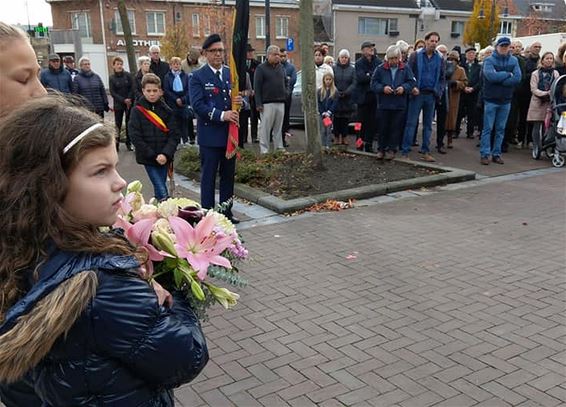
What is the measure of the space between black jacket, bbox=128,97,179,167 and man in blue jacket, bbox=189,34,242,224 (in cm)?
42

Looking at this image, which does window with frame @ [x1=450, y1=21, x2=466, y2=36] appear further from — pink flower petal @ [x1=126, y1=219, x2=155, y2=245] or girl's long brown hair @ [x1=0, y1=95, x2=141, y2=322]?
girl's long brown hair @ [x1=0, y1=95, x2=141, y2=322]

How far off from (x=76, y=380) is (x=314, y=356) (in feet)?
7.99

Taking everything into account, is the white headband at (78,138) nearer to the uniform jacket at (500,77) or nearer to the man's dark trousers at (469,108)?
the uniform jacket at (500,77)

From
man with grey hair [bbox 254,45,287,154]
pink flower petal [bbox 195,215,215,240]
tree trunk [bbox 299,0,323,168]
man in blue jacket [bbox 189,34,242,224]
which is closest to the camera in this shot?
pink flower petal [bbox 195,215,215,240]

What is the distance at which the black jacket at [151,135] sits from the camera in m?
6.66

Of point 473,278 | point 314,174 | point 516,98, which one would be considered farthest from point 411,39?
point 473,278

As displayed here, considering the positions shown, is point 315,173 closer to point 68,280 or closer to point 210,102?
A: point 210,102

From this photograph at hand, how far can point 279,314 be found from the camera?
4.36 meters

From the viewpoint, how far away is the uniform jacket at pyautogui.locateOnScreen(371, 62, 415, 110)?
31.9ft

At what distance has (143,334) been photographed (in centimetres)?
149

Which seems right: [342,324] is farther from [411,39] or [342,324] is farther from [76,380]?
[411,39]

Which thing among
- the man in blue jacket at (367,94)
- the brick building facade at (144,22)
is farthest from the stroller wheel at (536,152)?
the brick building facade at (144,22)

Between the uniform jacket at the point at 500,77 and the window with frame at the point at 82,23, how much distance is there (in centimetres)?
4929

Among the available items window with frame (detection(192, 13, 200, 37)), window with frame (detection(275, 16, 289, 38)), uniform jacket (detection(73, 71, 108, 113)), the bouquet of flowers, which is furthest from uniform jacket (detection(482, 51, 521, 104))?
window with frame (detection(275, 16, 289, 38))
